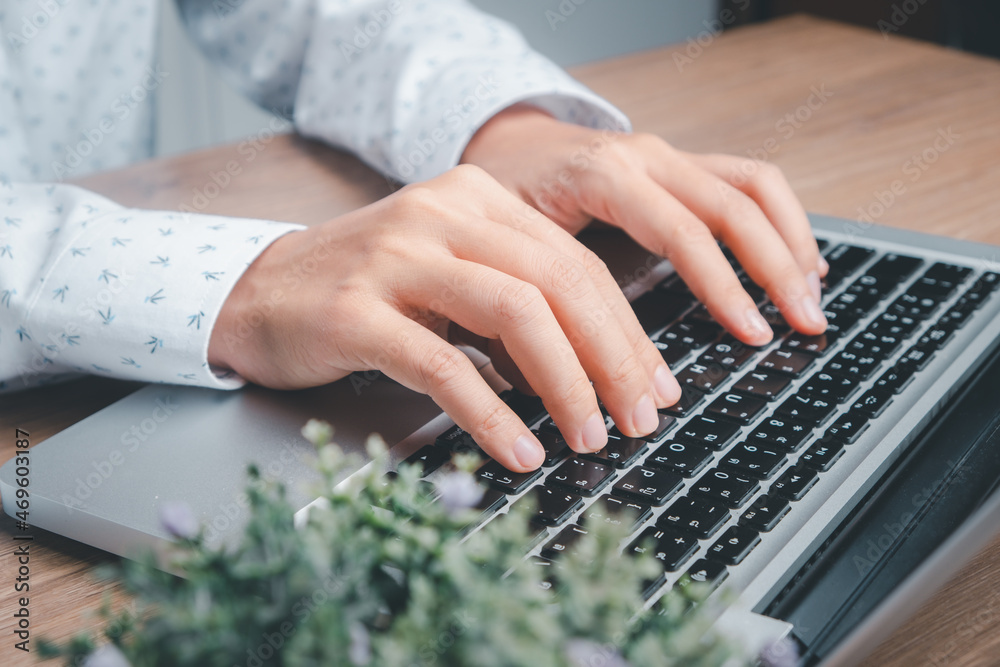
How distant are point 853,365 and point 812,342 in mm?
39

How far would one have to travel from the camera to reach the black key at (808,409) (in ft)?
1.61

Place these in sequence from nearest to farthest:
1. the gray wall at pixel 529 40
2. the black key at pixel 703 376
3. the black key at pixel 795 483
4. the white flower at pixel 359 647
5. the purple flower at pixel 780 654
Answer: the white flower at pixel 359 647 < the purple flower at pixel 780 654 < the black key at pixel 795 483 < the black key at pixel 703 376 < the gray wall at pixel 529 40

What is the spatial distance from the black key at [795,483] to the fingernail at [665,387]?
0.27 feet

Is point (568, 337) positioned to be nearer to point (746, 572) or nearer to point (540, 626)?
point (746, 572)

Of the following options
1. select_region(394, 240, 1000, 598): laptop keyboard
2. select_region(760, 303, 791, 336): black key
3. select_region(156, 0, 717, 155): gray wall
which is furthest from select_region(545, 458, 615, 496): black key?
select_region(156, 0, 717, 155): gray wall

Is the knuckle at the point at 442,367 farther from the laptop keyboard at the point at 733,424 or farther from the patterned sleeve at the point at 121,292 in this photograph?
the patterned sleeve at the point at 121,292

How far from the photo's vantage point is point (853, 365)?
0.55m

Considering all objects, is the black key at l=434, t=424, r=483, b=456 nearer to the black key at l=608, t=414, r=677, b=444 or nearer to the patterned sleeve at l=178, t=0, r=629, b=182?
the black key at l=608, t=414, r=677, b=444

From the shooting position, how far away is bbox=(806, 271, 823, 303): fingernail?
0.62m

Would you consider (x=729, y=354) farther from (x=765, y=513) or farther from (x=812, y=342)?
(x=765, y=513)

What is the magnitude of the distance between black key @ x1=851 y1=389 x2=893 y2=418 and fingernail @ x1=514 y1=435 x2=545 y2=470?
0.61 ft

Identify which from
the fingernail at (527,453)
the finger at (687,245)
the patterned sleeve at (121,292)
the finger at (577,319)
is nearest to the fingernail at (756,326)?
the finger at (687,245)

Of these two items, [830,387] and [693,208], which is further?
[693,208]

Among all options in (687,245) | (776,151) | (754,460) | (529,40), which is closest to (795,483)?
(754,460)
